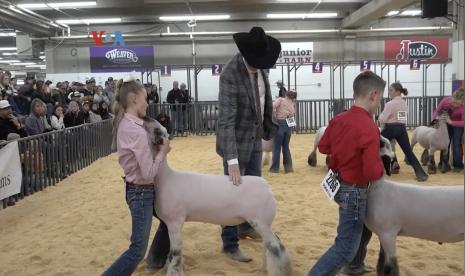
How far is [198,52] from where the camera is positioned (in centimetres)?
2164

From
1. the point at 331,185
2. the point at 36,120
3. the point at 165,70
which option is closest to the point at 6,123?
the point at 36,120

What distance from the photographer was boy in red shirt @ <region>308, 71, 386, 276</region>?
9.75 feet

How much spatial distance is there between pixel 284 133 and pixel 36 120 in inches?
184

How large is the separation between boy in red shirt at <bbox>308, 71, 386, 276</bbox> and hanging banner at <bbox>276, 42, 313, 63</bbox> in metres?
17.0

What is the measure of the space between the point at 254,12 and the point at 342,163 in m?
17.5

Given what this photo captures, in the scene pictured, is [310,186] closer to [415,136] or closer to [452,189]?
[415,136]

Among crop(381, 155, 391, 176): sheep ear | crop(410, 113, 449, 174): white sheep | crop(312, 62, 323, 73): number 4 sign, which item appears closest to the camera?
crop(381, 155, 391, 176): sheep ear

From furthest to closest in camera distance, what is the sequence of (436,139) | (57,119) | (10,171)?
1. (57,119)
2. (436,139)
3. (10,171)

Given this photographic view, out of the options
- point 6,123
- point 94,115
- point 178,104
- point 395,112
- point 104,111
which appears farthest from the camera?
point 178,104

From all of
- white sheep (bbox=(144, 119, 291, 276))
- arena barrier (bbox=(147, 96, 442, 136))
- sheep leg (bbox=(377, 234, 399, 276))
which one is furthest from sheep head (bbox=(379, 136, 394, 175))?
arena barrier (bbox=(147, 96, 442, 136))

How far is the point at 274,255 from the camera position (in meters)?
3.51

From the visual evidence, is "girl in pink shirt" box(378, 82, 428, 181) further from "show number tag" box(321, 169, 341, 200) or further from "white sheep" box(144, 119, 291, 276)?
"show number tag" box(321, 169, 341, 200)

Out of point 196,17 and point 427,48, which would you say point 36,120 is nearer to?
point 196,17

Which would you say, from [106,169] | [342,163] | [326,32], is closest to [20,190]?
[106,169]
